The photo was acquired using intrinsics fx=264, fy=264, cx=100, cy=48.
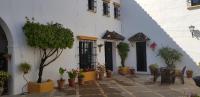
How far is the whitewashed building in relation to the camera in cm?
982

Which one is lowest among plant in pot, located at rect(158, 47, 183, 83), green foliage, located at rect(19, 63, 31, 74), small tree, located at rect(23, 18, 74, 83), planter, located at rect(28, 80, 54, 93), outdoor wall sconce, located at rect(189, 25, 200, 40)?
planter, located at rect(28, 80, 54, 93)

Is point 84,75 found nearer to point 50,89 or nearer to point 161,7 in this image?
point 50,89

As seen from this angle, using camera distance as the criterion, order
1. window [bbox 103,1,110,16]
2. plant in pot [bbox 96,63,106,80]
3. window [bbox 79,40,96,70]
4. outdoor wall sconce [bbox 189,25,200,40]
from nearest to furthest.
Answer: window [bbox 79,40,96,70]
plant in pot [bbox 96,63,106,80]
outdoor wall sconce [bbox 189,25,200,40]
window [bbox 103,1,110,16]

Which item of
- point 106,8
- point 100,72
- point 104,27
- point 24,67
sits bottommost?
point 100,72

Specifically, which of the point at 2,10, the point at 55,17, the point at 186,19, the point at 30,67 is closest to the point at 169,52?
the point at 186,19

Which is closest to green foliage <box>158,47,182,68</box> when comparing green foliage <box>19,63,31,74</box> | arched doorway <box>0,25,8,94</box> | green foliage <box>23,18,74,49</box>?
green foliage <box>23,18,74,49</box>

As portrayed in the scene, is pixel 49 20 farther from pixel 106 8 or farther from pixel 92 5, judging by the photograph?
pixel 106 8

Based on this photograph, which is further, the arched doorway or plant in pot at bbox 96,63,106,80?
plant in pot at bbox 96,63,106,80

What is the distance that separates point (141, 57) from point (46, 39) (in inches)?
349

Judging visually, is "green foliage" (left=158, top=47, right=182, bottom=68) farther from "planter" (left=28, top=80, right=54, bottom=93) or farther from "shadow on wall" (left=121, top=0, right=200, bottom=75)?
"planter" (left=28, top=80, right=54, bottom=93)

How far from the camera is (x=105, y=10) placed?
16.4m

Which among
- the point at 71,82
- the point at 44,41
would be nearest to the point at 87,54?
the point at 71,82

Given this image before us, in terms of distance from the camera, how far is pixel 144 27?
56.0ft

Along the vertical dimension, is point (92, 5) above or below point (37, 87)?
above
